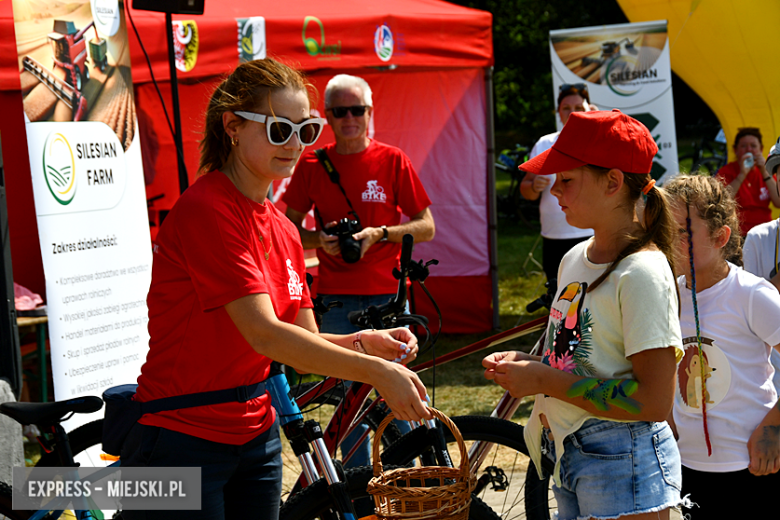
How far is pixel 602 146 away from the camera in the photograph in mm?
1963

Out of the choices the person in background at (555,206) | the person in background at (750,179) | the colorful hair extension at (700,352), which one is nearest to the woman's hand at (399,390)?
the colorful hair extension at (700,352)

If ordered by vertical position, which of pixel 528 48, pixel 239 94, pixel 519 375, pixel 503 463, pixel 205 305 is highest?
pixel 528 48

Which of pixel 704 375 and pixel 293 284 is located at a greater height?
pixel 293 284

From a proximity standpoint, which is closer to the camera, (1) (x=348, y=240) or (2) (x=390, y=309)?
(2) (x=390, y=309)

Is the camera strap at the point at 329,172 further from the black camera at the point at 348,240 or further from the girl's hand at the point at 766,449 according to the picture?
the girl's hand at the point at 766,449

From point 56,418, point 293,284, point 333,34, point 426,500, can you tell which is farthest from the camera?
point 333,34

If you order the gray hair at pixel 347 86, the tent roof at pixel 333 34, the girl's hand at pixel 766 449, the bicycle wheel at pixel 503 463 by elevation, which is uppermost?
the tent roof at pixel 333 34

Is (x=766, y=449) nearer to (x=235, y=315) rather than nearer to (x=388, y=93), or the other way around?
(x=235, y=315)

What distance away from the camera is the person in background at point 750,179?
22.5 feet

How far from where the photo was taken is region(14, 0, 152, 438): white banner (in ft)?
12.1

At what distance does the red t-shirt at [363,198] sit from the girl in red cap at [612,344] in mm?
2008

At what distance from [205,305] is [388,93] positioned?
20.3ft

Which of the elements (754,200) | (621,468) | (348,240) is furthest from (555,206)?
(621,468)

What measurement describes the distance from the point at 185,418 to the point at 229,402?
11cm
